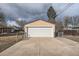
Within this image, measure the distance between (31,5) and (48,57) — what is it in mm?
2935

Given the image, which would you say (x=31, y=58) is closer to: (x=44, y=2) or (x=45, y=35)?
(x=45, y=35)

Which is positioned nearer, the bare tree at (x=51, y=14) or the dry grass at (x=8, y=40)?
the bare tree at (x=51, y=14)

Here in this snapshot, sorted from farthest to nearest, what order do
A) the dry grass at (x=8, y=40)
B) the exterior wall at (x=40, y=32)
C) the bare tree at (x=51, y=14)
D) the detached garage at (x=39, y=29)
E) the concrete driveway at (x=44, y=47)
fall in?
the exterior wall at (x=40, y=32) < the detached garage at (x=39, y=29) < the dry grass at (x=8, y=40) < the bare tree at (x=51, y=14) < the concrete driveway at (x=44, y=47)

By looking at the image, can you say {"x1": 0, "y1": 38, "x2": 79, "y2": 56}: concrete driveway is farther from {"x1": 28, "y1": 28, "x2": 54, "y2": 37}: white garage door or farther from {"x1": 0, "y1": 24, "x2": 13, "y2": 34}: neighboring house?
{"x1": 0, "y1": 24, "x2": 13, "y2": 34}: neighboring house

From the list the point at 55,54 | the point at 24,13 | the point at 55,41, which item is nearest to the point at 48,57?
the point at 55,54

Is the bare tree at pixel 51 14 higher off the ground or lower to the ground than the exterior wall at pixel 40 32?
higher

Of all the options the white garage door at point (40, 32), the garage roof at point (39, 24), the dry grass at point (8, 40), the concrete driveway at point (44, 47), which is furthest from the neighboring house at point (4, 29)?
the white garage door at point (40, 32)

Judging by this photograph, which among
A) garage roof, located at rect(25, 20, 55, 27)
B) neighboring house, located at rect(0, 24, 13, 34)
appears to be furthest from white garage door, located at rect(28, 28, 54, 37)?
neighboring house, located at rect(0, 24, 13, 34)

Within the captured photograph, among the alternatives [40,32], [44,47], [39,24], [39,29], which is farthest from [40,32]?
[44,47]

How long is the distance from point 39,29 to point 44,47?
122 cm

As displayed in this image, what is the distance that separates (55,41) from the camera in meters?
12.2

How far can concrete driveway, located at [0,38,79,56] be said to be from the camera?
1138cm

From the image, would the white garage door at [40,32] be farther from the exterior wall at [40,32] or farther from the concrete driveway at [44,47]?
the concrete driveway at [44,47]

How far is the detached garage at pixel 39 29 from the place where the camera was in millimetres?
12117
